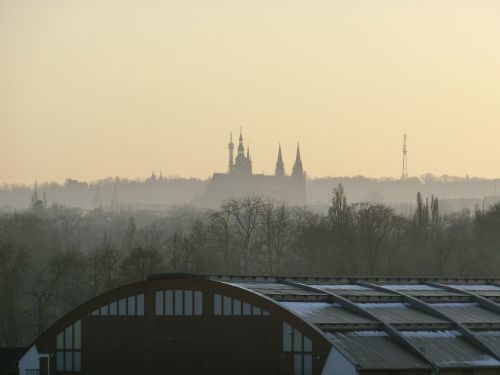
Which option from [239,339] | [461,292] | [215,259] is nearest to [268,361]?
[239,339]

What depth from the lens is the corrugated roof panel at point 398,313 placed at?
240 feet

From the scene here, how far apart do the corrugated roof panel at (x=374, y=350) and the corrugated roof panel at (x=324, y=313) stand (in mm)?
930

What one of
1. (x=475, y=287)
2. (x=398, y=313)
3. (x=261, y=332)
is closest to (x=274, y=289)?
(x=261, y=332)

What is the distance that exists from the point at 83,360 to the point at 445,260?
257ft

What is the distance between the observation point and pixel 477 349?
71.9m

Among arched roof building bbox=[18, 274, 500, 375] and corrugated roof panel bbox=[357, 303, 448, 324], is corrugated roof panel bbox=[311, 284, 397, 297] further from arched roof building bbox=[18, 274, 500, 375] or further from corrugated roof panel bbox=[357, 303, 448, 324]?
corrugated roof panel bbox=[357, 303, 448, 324]

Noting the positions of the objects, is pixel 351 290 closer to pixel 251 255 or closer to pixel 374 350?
pixel 374 350

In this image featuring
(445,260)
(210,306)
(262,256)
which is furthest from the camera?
(262,256)

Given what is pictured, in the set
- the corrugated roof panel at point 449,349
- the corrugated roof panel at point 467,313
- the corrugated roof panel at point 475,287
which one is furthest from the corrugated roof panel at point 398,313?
the corrugated roof panel at point 475,287

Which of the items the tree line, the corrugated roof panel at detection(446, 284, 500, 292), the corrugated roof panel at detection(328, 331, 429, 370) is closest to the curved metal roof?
the corrugated roof panel at detection(328, 331, 429, 370)

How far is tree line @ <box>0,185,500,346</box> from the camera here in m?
125

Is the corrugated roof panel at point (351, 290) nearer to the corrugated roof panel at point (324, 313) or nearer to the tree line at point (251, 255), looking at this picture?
the corrugated roof panel at point (324, 313)

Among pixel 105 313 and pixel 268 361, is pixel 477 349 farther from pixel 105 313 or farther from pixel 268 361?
pixel 105 313

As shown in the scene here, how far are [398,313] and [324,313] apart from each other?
13.5 ft
